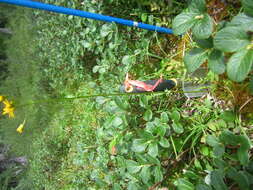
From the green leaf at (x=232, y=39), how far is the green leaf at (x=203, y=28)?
7 cm

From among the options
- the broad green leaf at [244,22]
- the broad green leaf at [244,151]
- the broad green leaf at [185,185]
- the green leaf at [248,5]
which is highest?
the green leaf at [248,5]

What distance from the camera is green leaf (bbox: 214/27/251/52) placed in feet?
1.55

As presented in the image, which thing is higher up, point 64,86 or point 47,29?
point 47,29

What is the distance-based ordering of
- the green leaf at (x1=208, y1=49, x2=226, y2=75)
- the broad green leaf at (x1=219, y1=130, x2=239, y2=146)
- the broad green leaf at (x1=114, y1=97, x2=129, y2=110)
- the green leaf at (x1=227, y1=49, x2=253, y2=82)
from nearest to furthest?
the green leaf at (x1=227, y1=49, x2=253, y2=82) → the green leaf at (x1=208, y1=49, x2=226, y2=75) → the broad green leaf at (x1=219, y1=130, x2=239, y2=146) → the broad green leaf at (x1=114, y1=97, x2=129, y2=110)

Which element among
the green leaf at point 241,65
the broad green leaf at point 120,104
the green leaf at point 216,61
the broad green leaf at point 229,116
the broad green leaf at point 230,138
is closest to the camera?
the green leaf at point 241,65

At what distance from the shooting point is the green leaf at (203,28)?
550 millimetres

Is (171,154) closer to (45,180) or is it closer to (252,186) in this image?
(252,186)

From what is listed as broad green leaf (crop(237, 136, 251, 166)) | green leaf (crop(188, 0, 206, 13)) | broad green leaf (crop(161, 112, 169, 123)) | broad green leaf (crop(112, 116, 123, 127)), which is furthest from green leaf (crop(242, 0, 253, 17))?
broad green leaf (crop(112, 116, 123, 127))

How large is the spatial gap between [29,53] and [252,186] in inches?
122

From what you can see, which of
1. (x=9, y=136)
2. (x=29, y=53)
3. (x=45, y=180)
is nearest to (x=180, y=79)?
(x=45, y=180)

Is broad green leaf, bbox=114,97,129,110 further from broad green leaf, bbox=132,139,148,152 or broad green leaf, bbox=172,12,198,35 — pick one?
broad green leaf, bbox=172,12,198,35

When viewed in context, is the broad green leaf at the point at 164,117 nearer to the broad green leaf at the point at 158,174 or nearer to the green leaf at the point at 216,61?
the broad green leaf at the point at 158,174

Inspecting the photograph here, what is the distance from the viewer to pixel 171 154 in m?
1.05

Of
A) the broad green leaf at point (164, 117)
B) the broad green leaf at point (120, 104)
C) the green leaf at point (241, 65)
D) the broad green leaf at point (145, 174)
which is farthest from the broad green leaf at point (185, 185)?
the green leaf at point (241, 65)
